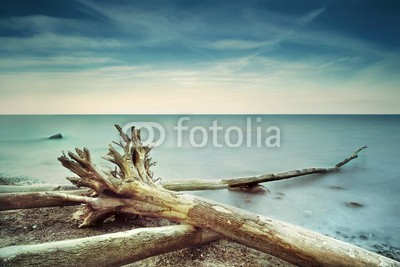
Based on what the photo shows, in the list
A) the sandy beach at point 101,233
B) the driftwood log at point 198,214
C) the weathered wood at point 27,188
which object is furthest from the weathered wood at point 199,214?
the weathered wood at point 27,188

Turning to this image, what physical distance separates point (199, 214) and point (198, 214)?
1 centimetres

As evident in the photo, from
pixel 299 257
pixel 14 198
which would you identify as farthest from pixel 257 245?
pixel 14 198

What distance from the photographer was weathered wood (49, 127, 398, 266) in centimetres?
240

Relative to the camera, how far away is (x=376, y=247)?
3627mm

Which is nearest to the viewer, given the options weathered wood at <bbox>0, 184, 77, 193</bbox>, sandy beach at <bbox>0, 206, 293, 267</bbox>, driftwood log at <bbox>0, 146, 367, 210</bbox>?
sandy beach at <bbox>0, 206, 293, 267</bbox>

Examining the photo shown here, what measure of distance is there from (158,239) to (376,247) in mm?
2973

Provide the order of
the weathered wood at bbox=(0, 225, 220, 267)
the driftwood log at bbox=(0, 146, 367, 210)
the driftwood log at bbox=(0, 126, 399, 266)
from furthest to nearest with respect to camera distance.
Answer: the driftwood log at bbox=(0, 146, 367, 210) → the driftwood log at bbox=(0, 126, 399, 266) → the weathered wood at bbox=(0, 225, 220, 267)

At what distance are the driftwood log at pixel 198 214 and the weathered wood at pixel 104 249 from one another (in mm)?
304

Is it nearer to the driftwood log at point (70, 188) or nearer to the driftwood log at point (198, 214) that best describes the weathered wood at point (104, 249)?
the driftwood log at point (198, 214)

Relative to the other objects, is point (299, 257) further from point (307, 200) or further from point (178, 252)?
point (307, 200)

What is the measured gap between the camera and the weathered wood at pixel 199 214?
94.3 inches

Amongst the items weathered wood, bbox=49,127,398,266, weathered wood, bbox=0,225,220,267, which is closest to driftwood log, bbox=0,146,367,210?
weathered wood, bbox=49,127,398,266

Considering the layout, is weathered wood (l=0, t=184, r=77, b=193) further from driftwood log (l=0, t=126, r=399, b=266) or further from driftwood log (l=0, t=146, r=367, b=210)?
driftwood log (l=0, t=126, r=399, b=266)

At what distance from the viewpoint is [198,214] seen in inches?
116
